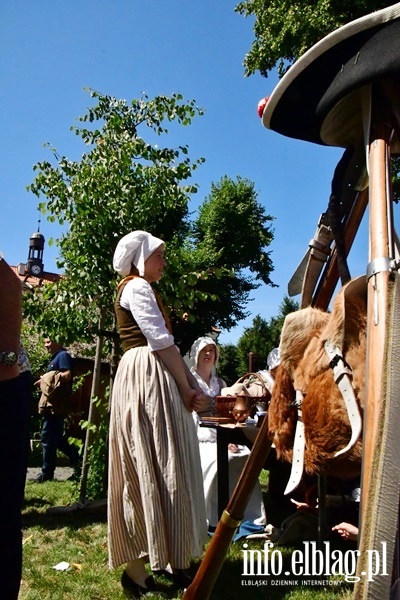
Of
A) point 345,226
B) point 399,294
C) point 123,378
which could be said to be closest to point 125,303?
point 123,378

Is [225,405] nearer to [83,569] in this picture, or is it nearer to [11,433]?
[83,569]

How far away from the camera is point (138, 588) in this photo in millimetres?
2410

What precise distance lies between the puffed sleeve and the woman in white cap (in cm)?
114

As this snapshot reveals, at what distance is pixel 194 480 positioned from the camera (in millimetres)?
2439

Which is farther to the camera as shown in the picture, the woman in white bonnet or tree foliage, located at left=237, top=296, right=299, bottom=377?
tree foliage, located at left=237, top=296, right=299, bottom=377

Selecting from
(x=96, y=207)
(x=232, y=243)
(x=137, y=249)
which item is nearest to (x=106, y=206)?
(x=96, y=207)

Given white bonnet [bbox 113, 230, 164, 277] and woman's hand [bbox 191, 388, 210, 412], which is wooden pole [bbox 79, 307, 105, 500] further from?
woman's hand [bbox 191, 388, 210, 412]

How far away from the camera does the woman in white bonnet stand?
2270 millimetres

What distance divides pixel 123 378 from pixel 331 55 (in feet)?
5.69

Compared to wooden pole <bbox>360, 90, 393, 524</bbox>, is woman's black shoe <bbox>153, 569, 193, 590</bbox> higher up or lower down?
lower down

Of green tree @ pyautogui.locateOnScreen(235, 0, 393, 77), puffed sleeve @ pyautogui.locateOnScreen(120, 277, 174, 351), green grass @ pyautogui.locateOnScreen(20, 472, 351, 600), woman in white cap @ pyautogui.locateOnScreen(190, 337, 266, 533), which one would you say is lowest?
green grass @ pyautogui.locateOnScreen(20, 472, 351, 600)

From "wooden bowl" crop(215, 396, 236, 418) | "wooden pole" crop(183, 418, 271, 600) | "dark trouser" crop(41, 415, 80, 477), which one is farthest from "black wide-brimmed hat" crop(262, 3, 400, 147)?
"dark trouser" crop(41, 415, 80, 477)

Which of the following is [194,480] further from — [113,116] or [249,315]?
[249,315]

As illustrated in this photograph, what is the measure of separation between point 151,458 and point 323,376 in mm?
1411
